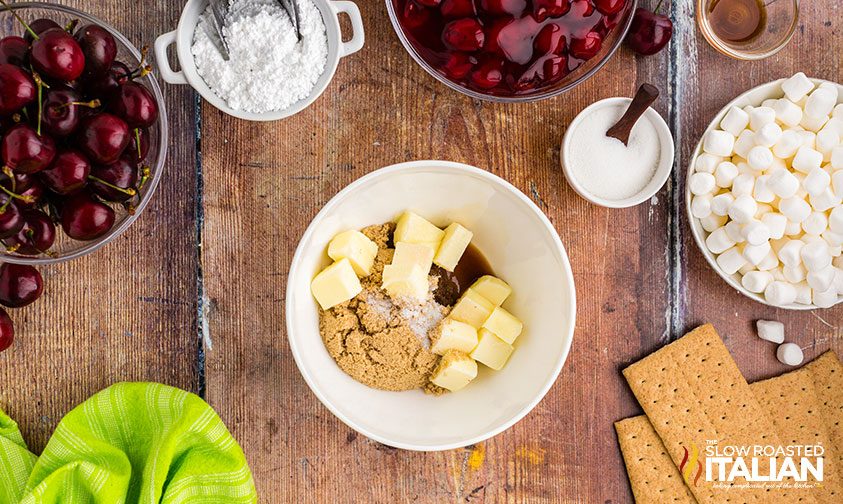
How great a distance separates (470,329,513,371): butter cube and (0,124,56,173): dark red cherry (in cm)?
66

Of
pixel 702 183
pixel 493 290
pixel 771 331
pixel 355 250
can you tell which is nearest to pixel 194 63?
pixel 355 250

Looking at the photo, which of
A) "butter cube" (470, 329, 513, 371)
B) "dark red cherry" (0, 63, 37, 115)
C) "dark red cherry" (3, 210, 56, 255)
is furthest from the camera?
"butter cube" (470, 329, 513, 371)

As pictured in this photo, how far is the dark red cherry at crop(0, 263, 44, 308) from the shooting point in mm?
1128

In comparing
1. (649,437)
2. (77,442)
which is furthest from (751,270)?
(77,442)

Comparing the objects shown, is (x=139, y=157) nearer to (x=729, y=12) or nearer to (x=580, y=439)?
(x=580, y=439)

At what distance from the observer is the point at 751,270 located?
1.20 metres

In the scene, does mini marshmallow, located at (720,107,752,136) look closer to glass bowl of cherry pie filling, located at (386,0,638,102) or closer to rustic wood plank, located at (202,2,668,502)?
rustic wood plank, located at (202,2,668,502)

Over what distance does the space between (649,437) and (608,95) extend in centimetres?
59

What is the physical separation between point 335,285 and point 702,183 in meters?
0.62

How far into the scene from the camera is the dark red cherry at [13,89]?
0.90 m

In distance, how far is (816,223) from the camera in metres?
1.17

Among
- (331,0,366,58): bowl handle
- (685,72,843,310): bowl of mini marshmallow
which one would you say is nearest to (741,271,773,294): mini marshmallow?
(685,72,843,310): bowl of mini marshmallow

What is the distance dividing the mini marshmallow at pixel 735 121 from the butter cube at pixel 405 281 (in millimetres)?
568

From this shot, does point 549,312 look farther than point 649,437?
No
